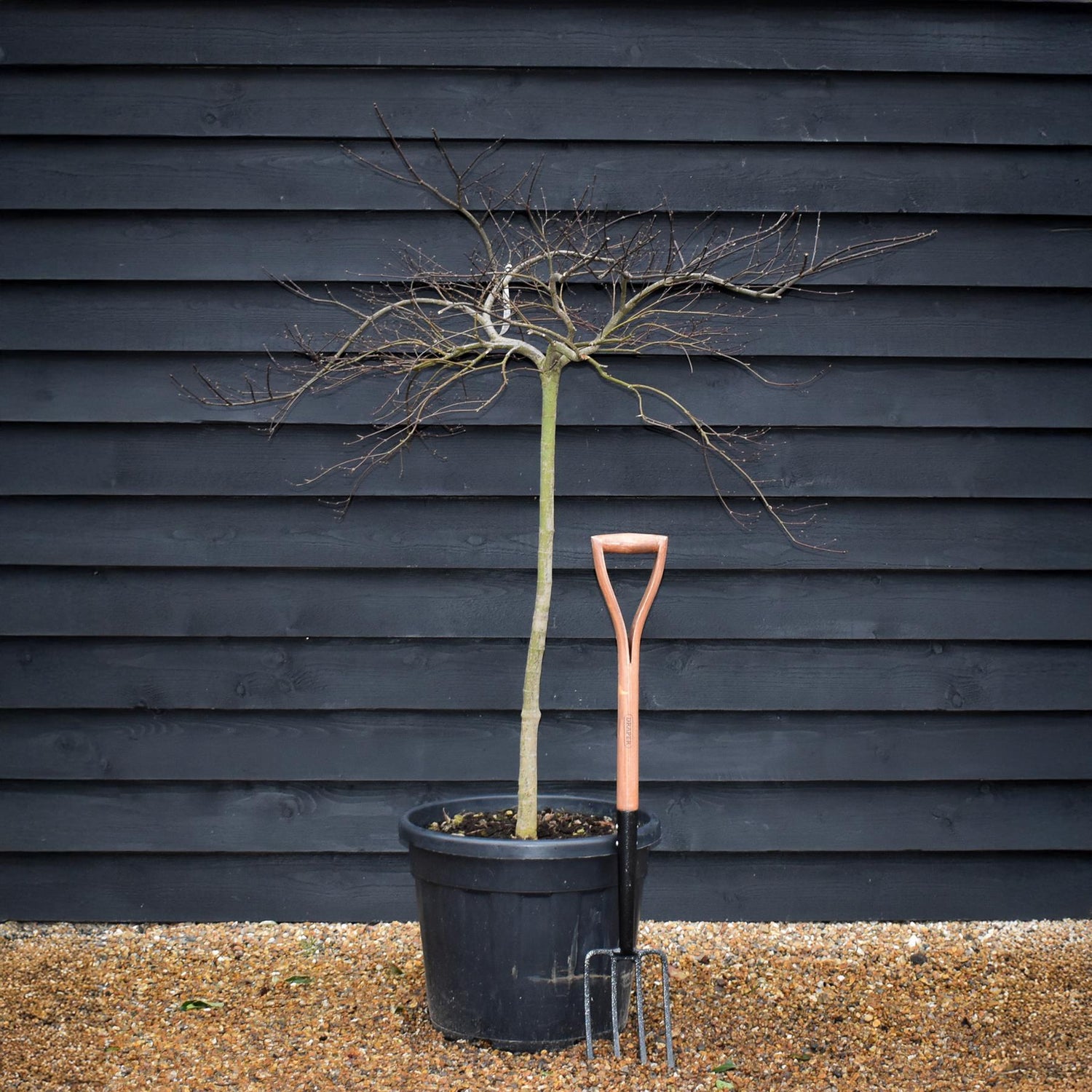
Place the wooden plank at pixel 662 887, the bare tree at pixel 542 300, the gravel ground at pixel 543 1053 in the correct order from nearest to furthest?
the gravel ground at pixel 543 1053, the bare tree at pixel 542 300, the wooden plank at pixel 662 887

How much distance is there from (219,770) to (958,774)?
196 cm

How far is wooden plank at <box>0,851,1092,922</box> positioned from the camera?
2.71 meters

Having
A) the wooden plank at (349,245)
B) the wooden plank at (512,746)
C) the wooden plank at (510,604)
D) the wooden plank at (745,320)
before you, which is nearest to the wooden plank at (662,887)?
the wooden plank at (512,746)

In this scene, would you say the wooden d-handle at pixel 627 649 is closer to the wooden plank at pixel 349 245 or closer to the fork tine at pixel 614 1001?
the fork tine at pixel 614 1001

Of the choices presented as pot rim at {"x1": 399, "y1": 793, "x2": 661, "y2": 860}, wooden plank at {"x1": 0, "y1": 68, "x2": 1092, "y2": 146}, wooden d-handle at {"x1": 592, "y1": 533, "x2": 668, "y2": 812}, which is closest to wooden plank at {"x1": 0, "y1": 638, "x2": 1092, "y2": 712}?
pot rim at {"x1": 399, "y1": 793, "x2": 661, "y2": 860}

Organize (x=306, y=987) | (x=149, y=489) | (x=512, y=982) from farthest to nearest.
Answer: (x=149, y=489)
(x=306, y=987)
(x=512, y=982)

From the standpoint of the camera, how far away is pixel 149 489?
104 inches

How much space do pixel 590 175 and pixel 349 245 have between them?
66 cm

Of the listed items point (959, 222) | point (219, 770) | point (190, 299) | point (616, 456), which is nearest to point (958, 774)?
point (616, 456)

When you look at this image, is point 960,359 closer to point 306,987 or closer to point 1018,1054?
point 1018,1054

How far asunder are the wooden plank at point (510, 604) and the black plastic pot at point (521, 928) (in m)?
0.72

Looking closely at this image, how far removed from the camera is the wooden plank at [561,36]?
8.58 feet

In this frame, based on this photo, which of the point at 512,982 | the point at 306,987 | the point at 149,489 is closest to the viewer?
the point at 512,982

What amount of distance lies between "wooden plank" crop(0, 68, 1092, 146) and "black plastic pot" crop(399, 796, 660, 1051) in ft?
5.85
